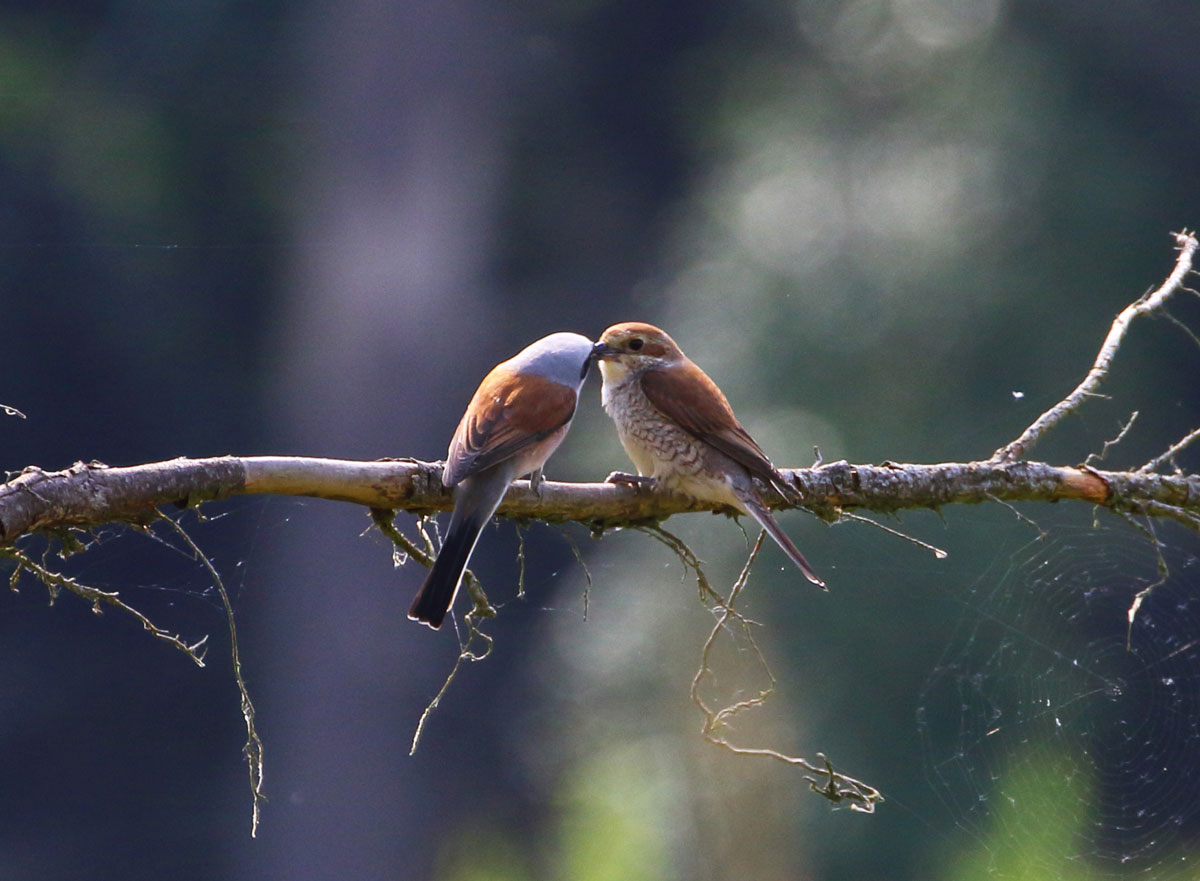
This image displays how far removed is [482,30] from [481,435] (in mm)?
8986

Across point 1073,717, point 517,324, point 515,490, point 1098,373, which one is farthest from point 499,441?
point 517,324

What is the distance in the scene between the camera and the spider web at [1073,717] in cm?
447

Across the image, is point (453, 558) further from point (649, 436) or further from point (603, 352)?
point (603, 352)

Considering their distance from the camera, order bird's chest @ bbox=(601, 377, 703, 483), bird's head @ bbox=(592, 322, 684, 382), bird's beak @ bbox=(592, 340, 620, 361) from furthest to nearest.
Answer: bird's head @ bbox=(592, 322, 684, 382) → bird's beak @ bbox=(592, 340, 620, 361) → bird's chest @ bbox=(601, 377, 703, 483)

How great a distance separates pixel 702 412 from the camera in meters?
3.38

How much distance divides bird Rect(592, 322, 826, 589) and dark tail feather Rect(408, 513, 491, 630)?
1.99 feet

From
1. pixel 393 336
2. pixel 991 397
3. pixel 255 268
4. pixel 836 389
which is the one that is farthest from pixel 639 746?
pixel 255 268

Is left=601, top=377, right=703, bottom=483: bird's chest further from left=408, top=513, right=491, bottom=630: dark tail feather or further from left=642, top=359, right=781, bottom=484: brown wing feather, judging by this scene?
left=408, top=513, right=491, bottom=630: dark tail feather

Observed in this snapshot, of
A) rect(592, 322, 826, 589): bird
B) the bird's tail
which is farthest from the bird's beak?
the bird's tail

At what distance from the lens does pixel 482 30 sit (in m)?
11.0

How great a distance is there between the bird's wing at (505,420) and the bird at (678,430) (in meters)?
Result: 0.24

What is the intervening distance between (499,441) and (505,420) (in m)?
0.15

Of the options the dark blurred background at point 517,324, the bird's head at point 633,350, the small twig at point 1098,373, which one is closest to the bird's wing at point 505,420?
the bird's head at point 633,350

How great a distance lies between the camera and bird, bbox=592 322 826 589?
10.2 feet
